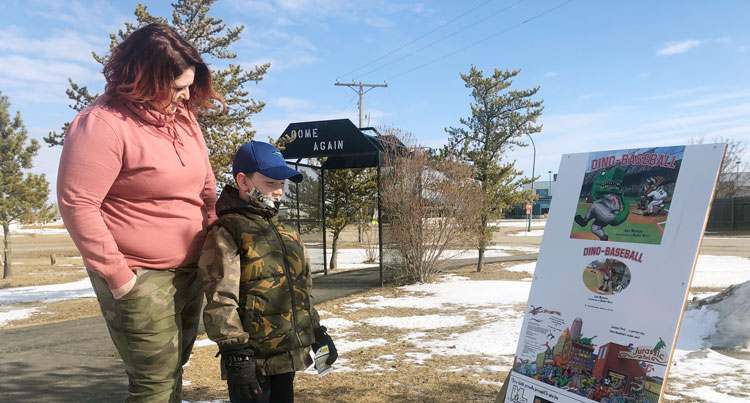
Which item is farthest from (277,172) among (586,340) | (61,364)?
(61,364)

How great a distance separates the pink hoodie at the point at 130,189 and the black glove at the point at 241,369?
0.40 meters

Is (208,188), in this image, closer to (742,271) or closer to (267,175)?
(267,175)

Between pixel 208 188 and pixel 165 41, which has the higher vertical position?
pixel 165 41

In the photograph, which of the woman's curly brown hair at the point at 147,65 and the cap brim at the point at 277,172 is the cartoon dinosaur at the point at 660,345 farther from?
the woman's curly brown hair at the point at 147,65

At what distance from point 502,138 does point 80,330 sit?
10.9m

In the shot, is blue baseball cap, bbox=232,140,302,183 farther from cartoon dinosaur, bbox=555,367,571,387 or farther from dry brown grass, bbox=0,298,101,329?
dry brown grass, bbox=0,298,101,329

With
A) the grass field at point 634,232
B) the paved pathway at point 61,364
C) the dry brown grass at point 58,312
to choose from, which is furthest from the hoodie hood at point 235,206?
the dry brown grass at point 58,312

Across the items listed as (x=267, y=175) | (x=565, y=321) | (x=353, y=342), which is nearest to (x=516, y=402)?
(x=565, y=321)

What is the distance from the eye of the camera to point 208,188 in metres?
2.25

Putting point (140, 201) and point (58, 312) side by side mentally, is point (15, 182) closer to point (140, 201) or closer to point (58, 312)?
point (58, 312)

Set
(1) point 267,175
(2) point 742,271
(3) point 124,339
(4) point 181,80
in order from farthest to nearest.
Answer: (2) point 742,271, (1) point 267,175, (4) point 181,80, (3) point 124,339

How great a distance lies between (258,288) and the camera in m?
2.10

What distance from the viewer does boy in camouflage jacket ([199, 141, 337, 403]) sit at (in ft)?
6.43

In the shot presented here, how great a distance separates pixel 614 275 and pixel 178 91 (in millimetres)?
2295
